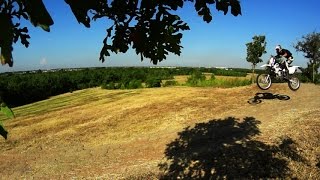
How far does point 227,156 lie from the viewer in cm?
1305

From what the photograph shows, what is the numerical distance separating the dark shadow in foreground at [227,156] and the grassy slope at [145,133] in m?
0.11

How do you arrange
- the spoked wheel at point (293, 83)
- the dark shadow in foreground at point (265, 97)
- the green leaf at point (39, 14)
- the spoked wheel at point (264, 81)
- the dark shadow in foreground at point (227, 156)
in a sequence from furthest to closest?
the dark shadow in foreground at point (265, 97) → the spoked wheel at point (293, 83) → the spoked wheel at point (264, 81) → the dark shadow in foreground at point (227, 156) → the green leaf at point (39, 14)

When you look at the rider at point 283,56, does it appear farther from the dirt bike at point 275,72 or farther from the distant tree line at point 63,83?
the distant tree line at point 63,83

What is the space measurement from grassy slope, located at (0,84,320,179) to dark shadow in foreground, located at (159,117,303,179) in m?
0.11

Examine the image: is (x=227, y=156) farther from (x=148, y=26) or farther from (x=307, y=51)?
(x=307, y=51)

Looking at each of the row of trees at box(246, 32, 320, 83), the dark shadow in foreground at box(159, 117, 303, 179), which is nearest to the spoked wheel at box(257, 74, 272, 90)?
the dark shadow in foreground at box(159, 117, 303, 179)

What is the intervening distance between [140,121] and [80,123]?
14.4 feet

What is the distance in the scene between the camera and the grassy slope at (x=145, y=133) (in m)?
13.9

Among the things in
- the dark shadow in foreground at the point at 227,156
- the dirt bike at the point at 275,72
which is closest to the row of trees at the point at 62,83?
the dirt bike at the point at 275,72

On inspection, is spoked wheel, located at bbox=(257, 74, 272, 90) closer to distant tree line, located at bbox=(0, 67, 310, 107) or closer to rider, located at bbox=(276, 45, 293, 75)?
rider, located at bbox=(276, 45, 293, 75)

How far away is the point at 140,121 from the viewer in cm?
2083

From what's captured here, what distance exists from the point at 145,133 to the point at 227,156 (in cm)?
617

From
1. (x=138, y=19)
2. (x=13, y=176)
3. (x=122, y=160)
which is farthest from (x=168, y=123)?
(x=138, y=19)

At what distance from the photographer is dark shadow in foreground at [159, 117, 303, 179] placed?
11.8 m
